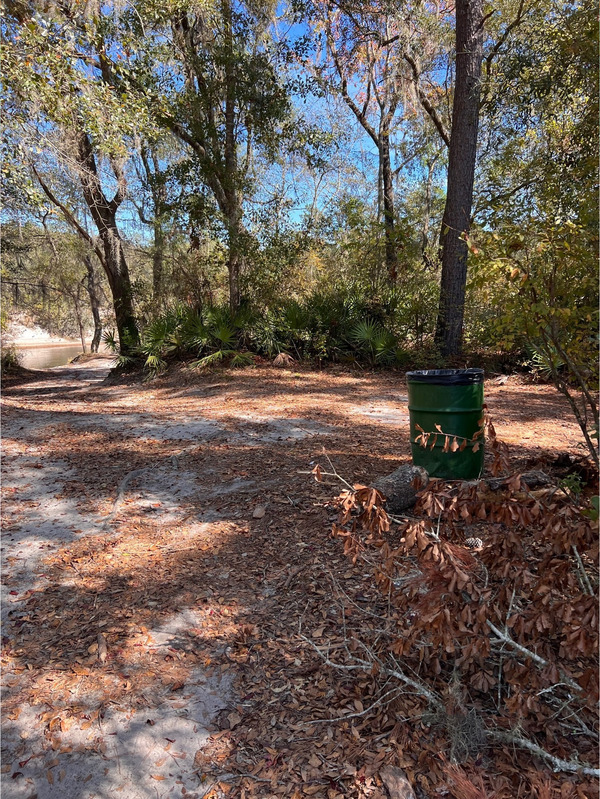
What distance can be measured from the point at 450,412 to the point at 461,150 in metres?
7.53

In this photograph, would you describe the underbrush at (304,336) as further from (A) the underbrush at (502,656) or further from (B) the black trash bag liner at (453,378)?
(A) the underbrush at (502,656)

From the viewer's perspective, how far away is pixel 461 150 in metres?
9.36

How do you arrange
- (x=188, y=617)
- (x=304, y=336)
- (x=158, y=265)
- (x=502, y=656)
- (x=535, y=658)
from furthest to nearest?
1. (x=158, y=265)
2. (x=304, y=336)
3. (x=188, y=617)
4. (x=502, y=656)
5. (x=535, y=658)

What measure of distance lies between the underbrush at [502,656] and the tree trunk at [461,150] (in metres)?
7.48

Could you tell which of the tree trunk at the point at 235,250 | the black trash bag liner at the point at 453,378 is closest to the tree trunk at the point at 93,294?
the tree trunk at the point at 235,250

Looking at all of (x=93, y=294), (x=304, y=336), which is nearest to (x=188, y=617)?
(x=304, y=336)

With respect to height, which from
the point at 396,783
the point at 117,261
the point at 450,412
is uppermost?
the point at 117,261

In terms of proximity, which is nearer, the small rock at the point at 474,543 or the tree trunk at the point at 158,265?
the small rock at the point at 474,543

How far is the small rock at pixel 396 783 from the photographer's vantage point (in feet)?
5.54

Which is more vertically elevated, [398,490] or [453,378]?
[453,378]

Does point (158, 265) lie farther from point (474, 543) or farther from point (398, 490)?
point (474, 543)

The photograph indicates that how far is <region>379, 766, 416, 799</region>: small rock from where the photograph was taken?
169cm

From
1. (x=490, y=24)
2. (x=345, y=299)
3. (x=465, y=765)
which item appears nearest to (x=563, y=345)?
(x=465, y=765)

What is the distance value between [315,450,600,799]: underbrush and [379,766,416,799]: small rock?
99 mm
